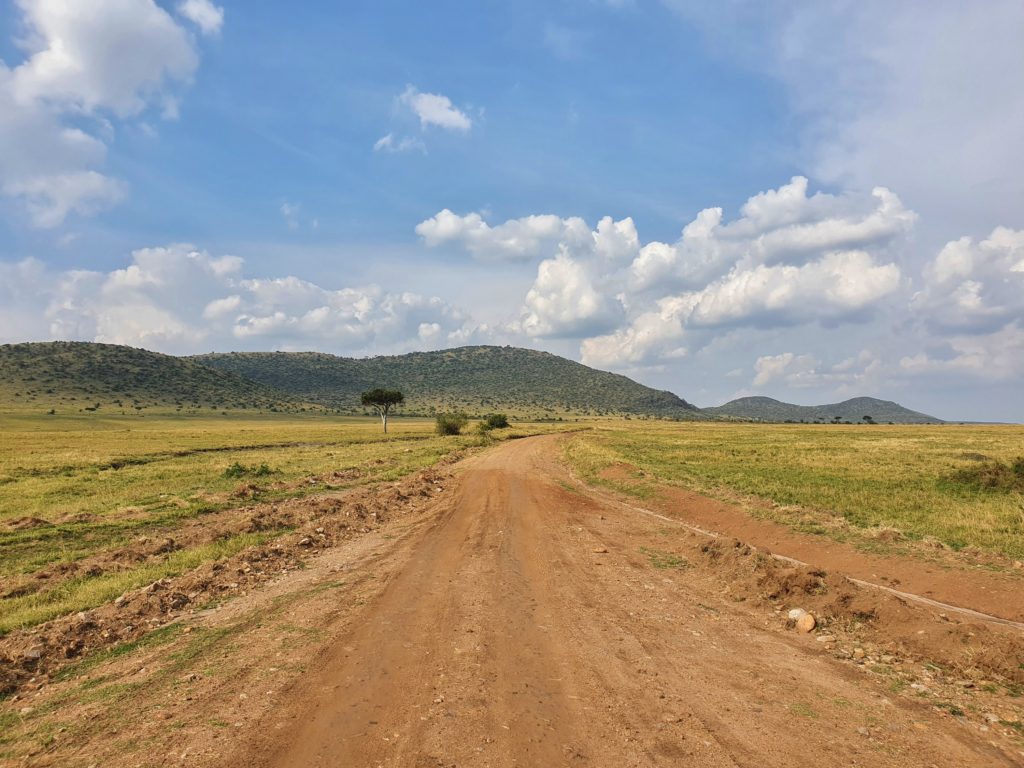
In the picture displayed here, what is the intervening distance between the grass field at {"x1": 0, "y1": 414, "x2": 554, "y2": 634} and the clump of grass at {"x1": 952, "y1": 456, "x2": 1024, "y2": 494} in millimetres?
28884

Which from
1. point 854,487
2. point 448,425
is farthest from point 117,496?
point 448,425

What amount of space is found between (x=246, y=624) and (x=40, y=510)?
61.7 feet

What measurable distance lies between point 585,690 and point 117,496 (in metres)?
26.0

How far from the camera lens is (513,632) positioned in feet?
30.8

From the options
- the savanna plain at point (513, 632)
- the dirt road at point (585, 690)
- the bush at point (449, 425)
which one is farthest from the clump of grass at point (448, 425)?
the dirt road at point (585, 690)

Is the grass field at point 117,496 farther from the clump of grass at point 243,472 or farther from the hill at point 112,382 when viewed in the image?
the hill at point 112,382

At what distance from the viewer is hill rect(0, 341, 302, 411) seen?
404 feet

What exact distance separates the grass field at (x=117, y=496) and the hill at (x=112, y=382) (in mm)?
78097

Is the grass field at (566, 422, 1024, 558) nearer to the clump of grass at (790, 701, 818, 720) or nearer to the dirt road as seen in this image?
the dirt road

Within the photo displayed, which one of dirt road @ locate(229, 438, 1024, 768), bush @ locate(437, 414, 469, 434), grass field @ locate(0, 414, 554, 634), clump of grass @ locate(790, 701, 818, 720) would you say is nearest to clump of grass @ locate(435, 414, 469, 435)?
bush @ locate(437, 414, 469, 434)

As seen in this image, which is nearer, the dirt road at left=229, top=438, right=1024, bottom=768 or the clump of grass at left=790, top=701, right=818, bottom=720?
the dirt road at left=229, top=438, right=1024, bottom=768

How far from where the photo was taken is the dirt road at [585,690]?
19.7ft

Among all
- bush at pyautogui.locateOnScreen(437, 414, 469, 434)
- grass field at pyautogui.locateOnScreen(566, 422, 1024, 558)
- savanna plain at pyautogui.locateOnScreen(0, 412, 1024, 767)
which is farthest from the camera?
bush at pyautogui.locateOnScreen(437, 414, 469, 434)

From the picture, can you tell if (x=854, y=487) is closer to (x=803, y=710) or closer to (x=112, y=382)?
(x=803, y=710)
